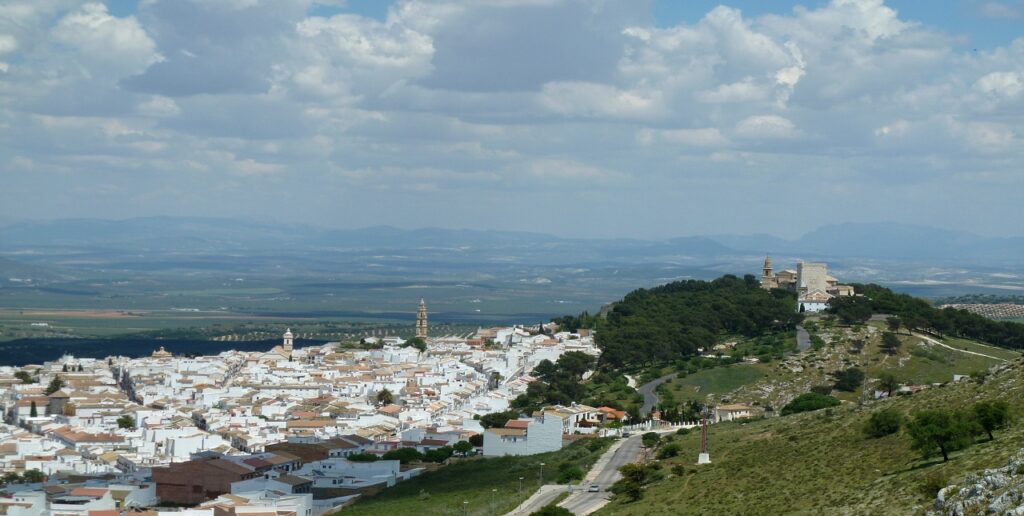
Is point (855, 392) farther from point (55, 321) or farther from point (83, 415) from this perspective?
point (55, 321)

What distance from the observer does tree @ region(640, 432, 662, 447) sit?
161 ft

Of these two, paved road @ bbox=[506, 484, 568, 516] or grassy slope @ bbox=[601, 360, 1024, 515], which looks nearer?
grassy slope @ bbox=[601, 360, 1024, 515]

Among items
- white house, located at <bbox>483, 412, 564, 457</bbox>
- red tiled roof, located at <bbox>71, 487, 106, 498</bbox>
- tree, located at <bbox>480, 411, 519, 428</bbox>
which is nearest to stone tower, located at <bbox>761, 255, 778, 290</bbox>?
tree, located at <bbox>480, 411, 519, 428</bbox>

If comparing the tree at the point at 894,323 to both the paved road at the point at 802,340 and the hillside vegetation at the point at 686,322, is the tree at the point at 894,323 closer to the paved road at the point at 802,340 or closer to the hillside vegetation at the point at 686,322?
the paved road at the point at 802,340

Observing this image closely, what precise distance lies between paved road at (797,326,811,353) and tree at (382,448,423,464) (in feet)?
80.7

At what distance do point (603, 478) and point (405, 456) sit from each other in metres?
15.9

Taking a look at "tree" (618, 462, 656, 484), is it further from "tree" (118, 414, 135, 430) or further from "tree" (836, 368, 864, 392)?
"tree" (118, 414, 135, 430)

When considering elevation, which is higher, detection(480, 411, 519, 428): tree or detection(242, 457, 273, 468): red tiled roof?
detection(480, 411, 519, 428): tree

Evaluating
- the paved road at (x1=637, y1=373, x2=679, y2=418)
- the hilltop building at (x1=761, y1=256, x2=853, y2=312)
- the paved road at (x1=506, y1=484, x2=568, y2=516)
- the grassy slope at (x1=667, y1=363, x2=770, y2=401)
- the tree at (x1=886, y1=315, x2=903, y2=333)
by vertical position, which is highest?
the hilltop building at (x1=761, y1=256, x2=853, y2=312)

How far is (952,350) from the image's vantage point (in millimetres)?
71312

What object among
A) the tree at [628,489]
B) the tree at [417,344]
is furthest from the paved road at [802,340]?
the tree at [417,344]

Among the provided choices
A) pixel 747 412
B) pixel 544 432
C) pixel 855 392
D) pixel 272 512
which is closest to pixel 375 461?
pixel 544 432

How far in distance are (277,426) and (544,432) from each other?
65.1 ft

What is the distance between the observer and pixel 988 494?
22.5 m
